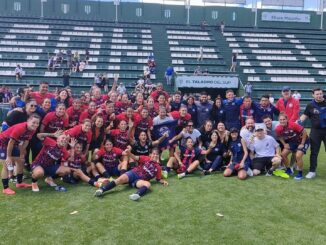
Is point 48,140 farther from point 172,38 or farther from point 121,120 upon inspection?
point 172,38

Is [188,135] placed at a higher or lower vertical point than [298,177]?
higher

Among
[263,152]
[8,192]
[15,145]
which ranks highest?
Answer: [15,145]

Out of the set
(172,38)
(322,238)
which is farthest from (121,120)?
(172,38)

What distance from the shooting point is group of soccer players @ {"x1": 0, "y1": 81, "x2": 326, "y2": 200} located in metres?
6.74

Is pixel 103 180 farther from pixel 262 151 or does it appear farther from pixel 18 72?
pixel 18 72

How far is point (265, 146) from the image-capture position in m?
7.93

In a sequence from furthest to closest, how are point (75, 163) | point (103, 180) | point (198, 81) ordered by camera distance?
point (198, 81) → point (75, 163) → point (103, 180)

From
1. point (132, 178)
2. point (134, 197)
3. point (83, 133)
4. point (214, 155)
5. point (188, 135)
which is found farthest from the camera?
point (188, 135)

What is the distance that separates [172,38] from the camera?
32656mm

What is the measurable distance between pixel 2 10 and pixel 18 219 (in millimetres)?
34377

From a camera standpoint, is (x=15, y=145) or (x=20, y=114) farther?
(x=20, y=114)

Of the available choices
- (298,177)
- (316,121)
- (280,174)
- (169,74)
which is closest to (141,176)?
(280,174)

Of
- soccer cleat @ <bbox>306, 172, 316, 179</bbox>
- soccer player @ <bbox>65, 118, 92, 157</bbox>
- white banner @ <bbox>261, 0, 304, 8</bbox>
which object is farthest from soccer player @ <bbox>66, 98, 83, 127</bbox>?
white banner @ <bbox>261, 0, 304, 8</bbox>

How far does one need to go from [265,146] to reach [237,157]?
0.67 meters
